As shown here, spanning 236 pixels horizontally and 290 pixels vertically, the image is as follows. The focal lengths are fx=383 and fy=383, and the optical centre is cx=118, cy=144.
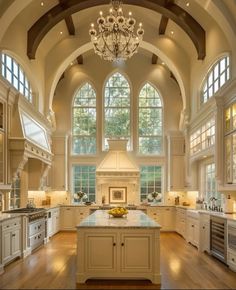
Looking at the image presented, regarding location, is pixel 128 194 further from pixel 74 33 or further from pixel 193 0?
pixel 193 0

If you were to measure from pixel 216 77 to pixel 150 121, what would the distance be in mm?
4505

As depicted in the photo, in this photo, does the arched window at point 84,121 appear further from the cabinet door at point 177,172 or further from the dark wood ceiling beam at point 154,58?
the cabinet door at point 177,172

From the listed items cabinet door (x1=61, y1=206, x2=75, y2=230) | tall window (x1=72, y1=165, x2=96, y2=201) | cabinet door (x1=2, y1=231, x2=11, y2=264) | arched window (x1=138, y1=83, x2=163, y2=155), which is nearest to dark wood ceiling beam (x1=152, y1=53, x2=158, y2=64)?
arched window (x1=138, y1=83, x2=163, y2=155)

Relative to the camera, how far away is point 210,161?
1074 cm

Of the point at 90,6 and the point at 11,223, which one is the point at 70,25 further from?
the point at 11,223

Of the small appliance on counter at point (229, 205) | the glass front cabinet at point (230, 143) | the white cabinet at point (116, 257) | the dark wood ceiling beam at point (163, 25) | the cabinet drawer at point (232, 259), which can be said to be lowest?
the cabinet drawer at point (232, 259)

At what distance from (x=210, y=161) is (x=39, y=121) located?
16.9ft

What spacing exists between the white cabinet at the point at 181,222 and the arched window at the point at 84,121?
385 centimetres

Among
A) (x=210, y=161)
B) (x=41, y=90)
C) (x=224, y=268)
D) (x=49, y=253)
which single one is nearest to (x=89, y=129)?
(x=41, y=90)

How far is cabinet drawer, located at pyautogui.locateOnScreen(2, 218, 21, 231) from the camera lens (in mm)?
6953

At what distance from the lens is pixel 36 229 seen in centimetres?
932

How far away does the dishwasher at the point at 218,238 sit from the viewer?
288 inches

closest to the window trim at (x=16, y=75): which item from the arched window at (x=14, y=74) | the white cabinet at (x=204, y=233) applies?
the arched window at (x=14, y=74)

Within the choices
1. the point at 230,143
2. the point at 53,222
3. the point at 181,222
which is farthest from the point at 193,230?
the point at 53,222
